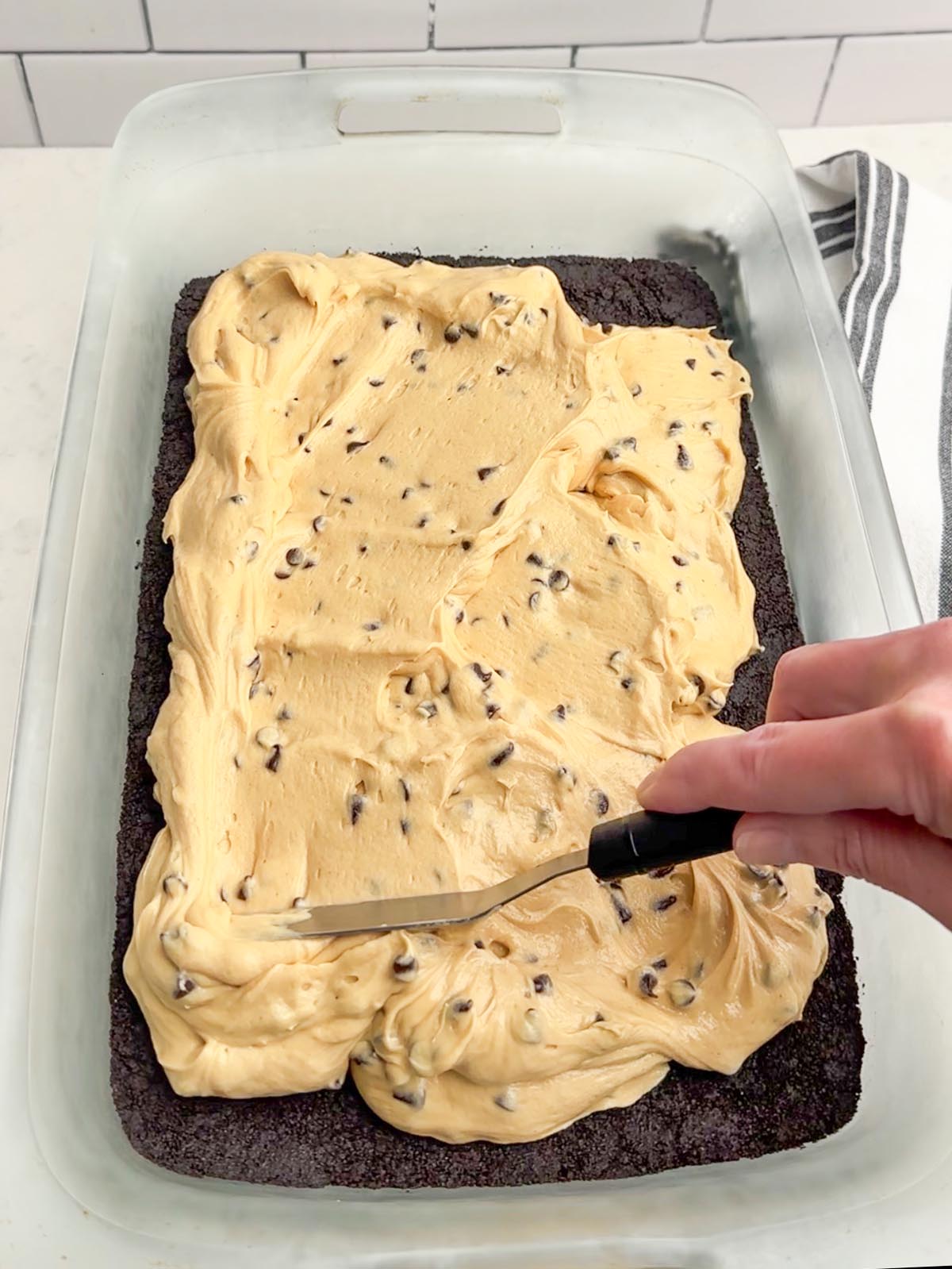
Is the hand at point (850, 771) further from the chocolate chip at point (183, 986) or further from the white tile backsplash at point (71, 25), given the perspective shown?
the white tile backsplash at point (71, 25)

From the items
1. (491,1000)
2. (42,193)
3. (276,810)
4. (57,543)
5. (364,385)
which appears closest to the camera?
(491,1000)

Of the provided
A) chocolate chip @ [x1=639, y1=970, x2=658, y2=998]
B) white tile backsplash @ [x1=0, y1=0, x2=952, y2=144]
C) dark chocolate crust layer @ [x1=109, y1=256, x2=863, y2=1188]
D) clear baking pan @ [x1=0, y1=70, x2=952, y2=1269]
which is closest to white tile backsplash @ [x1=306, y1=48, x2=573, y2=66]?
white tile backsplash @ [x1=0, y1=0, x2=952, y2=144]

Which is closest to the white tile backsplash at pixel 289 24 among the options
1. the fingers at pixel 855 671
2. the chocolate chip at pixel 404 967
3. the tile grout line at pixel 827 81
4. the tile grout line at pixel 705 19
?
the tile grout line at pixel 705 19

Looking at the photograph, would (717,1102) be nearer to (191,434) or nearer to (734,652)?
(734,652)

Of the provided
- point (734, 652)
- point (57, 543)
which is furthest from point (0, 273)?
Result: point (734, 652)

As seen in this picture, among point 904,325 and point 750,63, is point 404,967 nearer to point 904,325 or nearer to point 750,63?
point 904,325

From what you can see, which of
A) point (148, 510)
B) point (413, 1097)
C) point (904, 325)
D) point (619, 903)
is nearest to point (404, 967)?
point (413, 1097)
